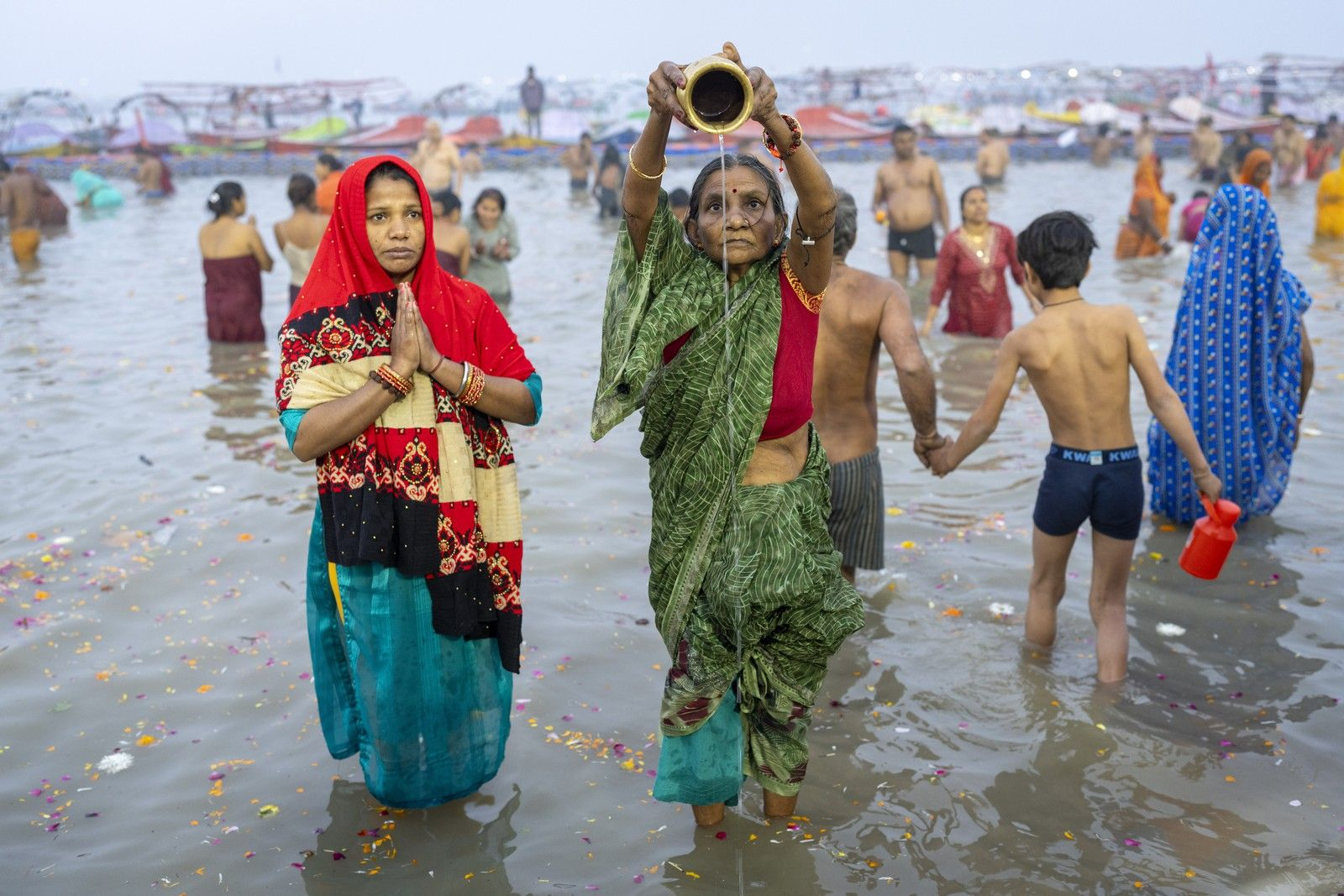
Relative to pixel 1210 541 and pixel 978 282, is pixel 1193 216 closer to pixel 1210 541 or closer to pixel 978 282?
pixel 978 282

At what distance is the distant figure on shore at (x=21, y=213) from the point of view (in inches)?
614

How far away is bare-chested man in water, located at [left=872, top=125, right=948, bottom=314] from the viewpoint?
11406 mm

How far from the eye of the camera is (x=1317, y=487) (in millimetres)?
6332

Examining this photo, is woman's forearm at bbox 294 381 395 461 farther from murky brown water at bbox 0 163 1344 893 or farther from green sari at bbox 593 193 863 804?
murky brown water at bbox 0 163 1344 893

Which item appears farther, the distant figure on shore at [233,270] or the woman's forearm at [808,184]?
the distant figure on shore at [233,270]

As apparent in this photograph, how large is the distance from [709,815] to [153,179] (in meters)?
24.4

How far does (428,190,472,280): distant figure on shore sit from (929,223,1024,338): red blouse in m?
3.54

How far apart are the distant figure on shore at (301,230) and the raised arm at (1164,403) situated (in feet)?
22.6

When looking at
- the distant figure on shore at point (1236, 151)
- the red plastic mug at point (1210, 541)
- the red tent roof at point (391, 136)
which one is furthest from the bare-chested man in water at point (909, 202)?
the red tent roof at point (391, 136)

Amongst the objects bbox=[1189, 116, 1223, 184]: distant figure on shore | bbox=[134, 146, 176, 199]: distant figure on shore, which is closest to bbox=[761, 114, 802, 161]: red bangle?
bbox=[1189, 116, 1223, 184]: distant figure on shore

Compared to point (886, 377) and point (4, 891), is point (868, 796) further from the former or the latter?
point (886, 377)

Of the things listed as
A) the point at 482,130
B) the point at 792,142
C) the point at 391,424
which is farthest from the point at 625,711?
the point at 482,130

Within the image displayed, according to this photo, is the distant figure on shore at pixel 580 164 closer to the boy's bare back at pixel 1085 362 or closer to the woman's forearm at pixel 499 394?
the boy's bare back at pixel 1085 362

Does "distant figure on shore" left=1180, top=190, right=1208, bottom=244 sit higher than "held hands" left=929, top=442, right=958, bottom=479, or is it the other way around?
"distant figure on shore" left=1180, top=190, right=1208, bottom=244
